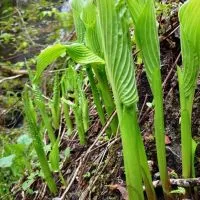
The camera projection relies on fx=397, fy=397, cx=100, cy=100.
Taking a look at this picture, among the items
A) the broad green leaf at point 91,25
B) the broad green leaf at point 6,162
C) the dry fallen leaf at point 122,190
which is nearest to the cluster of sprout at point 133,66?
the dry fallen leaf at point 122,190

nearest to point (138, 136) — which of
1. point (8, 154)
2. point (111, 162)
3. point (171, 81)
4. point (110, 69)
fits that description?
point (110, 69)

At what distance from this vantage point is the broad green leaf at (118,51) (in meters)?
0.95

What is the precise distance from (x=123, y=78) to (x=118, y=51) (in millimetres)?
67

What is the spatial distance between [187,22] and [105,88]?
0.55 meters

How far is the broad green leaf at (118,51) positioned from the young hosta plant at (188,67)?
131 millimetres

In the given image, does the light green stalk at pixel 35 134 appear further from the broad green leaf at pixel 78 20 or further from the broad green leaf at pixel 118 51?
the broad green leaf at pixel 118 51

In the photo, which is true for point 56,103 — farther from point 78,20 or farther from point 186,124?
point 186,124

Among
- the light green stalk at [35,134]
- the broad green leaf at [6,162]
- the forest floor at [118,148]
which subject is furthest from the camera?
the broad green leaf at [6,162]

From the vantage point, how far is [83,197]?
1336mm

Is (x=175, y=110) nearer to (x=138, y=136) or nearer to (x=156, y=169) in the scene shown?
(x=156, y=169)

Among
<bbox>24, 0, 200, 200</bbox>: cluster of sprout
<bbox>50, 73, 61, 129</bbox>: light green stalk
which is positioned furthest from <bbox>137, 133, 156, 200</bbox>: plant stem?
<bbox>50, 73, 61, 129</bbox>: light green stalk

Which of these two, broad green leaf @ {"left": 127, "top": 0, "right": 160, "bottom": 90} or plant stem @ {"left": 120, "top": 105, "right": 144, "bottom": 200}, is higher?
broad green leaf @ {"left": 127, "top": 0, "right": 160, "bottom": 90}

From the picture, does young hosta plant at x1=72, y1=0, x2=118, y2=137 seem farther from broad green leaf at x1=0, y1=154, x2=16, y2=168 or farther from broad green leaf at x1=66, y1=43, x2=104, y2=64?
broad green leaf at x1=0, y1=154, x2=16, y2=168

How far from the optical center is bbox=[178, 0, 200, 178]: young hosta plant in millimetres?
885
